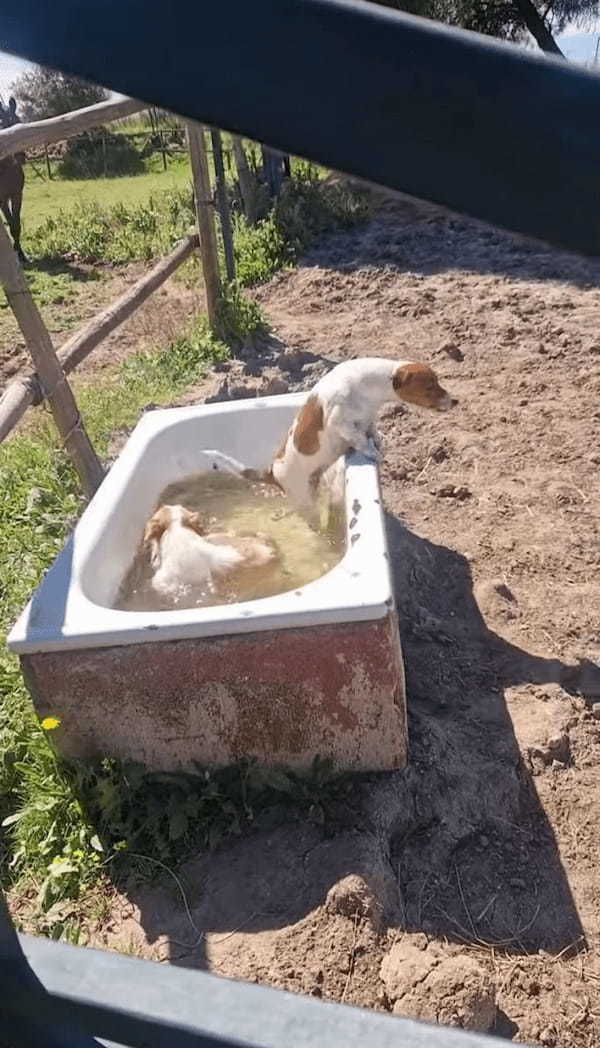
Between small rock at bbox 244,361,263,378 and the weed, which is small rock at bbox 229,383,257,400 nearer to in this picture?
small rock at bbox 244,361,263,378

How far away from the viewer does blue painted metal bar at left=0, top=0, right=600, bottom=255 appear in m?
0.34

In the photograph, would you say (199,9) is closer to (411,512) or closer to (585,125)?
(585,125)

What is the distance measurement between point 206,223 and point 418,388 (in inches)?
139

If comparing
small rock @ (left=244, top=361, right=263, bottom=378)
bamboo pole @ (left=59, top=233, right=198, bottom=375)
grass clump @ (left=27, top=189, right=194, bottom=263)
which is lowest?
grass clump @ (left=27, top=189, right=194, bottom=263)

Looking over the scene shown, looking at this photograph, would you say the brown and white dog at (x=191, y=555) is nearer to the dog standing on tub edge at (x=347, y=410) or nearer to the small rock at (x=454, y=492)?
the dog standing on tub edge at (x=347, y=410)

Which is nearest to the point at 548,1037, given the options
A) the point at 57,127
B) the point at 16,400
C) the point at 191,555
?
the point at 191,555

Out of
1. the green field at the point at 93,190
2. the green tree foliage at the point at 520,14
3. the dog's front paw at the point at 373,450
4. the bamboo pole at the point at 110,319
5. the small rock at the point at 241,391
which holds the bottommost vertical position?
the green field at the point at 93,190

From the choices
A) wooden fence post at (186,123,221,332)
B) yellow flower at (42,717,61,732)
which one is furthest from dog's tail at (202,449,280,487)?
wooden fence post at (186,123,221,332)

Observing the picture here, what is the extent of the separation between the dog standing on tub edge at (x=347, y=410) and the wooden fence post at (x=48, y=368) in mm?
1063

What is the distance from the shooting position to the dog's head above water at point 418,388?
3.54 m

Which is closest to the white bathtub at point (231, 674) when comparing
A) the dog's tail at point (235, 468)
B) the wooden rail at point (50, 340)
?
the dog's tail at point (235, 468)

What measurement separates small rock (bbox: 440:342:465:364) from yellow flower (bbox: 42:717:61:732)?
13.6 feet

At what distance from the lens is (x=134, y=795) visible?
2688 millimetres

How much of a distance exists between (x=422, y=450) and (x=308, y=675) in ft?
8.29
